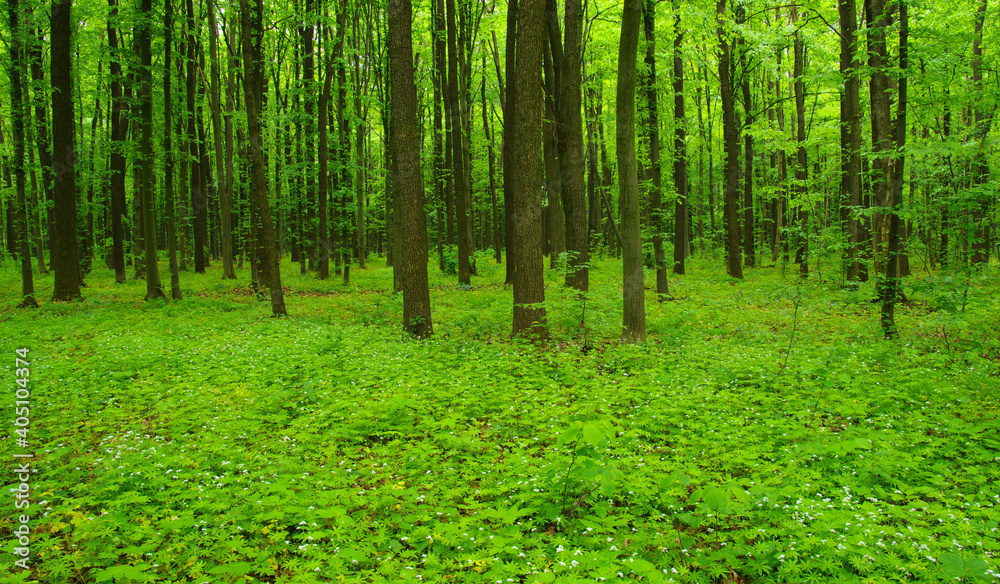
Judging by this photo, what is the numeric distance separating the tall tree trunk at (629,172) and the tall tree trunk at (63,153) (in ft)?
50.2

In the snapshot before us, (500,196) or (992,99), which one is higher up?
(500,196)

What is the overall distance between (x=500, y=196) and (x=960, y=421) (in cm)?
4627

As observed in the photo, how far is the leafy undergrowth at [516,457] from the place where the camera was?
3.29 metres

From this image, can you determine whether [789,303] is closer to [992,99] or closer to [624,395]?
[992,99]

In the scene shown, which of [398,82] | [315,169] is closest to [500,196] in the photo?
[315,169]

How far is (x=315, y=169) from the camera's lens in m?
23.5

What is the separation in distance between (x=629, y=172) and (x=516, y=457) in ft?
20.9

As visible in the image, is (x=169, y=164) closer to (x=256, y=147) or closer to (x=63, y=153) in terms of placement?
(x=63, y=153)

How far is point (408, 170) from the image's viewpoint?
411 inches

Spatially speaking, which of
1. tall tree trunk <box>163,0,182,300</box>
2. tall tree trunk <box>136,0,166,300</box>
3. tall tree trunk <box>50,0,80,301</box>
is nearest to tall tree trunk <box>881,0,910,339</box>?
tall tree trunk <box>136,0,166,300</box>

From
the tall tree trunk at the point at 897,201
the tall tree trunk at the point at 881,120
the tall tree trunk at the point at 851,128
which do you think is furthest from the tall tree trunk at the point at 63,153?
the tall tree trunk at the point at 851,128

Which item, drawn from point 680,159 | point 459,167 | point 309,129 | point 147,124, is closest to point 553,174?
point 459,167

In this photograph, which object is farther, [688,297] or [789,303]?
[688,297]

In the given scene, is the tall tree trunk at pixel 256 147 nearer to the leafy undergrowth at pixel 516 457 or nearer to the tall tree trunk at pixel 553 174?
the leafy undergrowth at pixel 516 457
